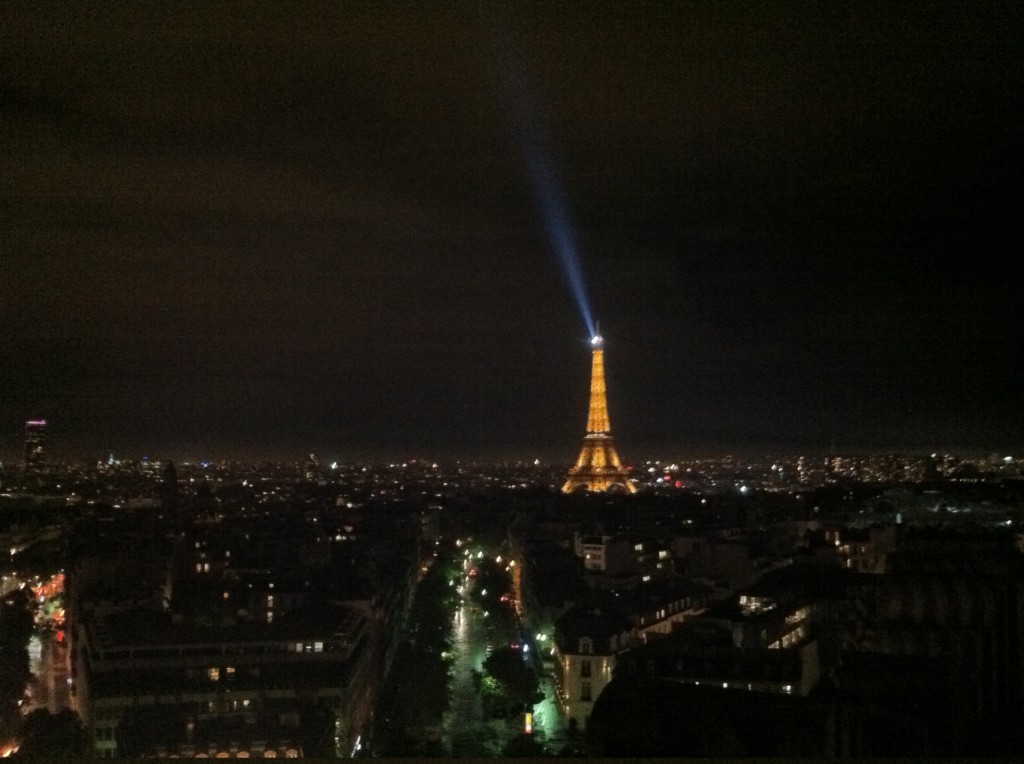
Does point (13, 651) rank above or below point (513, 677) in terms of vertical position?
above

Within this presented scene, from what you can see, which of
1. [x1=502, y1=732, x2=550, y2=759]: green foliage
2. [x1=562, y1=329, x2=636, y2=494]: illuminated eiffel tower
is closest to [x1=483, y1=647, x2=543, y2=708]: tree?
[x1=502, y1=732, x2=550, y2=759]: green foliage

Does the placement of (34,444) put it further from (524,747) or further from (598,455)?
(598,455)

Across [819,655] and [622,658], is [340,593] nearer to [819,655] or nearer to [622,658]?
[622,658]

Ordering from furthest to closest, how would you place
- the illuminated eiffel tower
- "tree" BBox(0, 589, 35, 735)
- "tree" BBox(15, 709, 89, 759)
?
the illuminated eiffel tower
"tree" BBox(0, 589, 35, 735)
"tree" BBox(15, 709, 89, 759)

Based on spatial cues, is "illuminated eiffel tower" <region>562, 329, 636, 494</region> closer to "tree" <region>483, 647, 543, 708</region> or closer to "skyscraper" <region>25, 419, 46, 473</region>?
"tree" <region>483, 647, 543, 708</region>

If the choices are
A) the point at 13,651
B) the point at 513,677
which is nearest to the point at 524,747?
the point at 513,677

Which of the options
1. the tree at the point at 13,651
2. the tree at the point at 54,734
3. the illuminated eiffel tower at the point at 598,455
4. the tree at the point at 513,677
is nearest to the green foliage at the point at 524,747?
the tree at the point at 513,677

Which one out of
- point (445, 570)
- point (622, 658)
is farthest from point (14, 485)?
point (445, 570)
